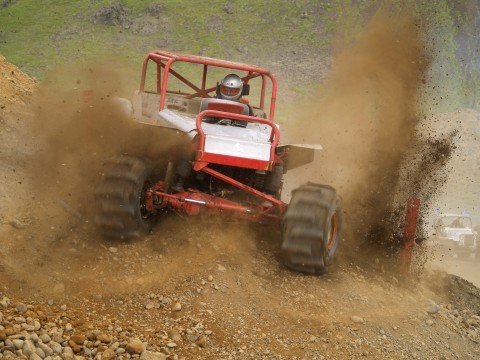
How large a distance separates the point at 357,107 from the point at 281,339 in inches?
254

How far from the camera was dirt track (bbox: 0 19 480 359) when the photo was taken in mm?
4664

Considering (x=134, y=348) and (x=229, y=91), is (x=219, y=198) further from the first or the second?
(x=134, y=348)

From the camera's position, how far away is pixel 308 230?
6113 millimetres

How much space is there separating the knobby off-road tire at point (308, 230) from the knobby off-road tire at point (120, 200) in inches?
61.1

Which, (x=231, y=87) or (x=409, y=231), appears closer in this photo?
(x=409, y=231)

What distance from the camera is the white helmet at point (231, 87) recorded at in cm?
809

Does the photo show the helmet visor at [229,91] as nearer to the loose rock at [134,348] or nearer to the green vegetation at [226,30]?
the loose rock at [134,348]

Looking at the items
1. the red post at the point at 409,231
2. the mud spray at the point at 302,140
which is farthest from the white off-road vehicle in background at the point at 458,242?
the red post at the point at 409,231

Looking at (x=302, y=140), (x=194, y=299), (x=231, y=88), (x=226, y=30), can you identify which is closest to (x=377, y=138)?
(x=302, y=140)

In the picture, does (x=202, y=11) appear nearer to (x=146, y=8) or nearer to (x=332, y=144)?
(x=146, y=8)

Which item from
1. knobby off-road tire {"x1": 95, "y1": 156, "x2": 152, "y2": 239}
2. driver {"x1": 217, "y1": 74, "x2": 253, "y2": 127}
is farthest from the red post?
knobby off-road tire {"x1": 95, "y1": 156, "x2": 152, "y2": 239}

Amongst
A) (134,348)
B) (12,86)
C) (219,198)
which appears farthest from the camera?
(12,86)

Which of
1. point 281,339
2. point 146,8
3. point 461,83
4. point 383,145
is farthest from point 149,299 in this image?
point 461,83

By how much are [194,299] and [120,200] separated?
53.3 inches
